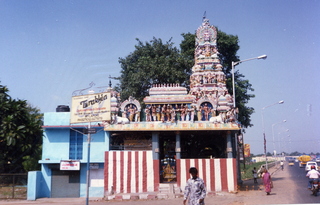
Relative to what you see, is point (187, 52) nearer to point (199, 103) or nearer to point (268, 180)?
point (199, 103)

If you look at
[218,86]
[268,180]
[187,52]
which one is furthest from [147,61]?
[268,180]

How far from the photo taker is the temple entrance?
2207 cm

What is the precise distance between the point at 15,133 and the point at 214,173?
1307cm

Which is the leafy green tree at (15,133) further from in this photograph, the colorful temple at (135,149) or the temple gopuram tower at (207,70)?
the temple gopuram tower at (207,70)

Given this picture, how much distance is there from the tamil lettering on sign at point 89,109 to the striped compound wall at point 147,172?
3.73 metres

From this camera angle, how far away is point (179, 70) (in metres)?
31.1

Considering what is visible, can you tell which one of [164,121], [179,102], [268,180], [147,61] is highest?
[147,61]

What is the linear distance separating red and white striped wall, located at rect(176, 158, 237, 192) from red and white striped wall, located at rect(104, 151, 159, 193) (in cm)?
155

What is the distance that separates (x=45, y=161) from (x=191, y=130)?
9.38 meters

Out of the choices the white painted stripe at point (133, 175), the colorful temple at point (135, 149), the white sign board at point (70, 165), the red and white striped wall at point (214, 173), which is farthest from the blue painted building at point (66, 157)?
the red and white striped wall at point (214, 173)

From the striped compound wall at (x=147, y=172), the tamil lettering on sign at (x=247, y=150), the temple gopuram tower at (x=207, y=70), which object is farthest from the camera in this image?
the tamil lettering on sign at (x=247, y=150)

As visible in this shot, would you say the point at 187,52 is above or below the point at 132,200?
above

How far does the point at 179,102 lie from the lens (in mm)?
20781

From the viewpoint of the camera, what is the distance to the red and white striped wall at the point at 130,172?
19250 mm
